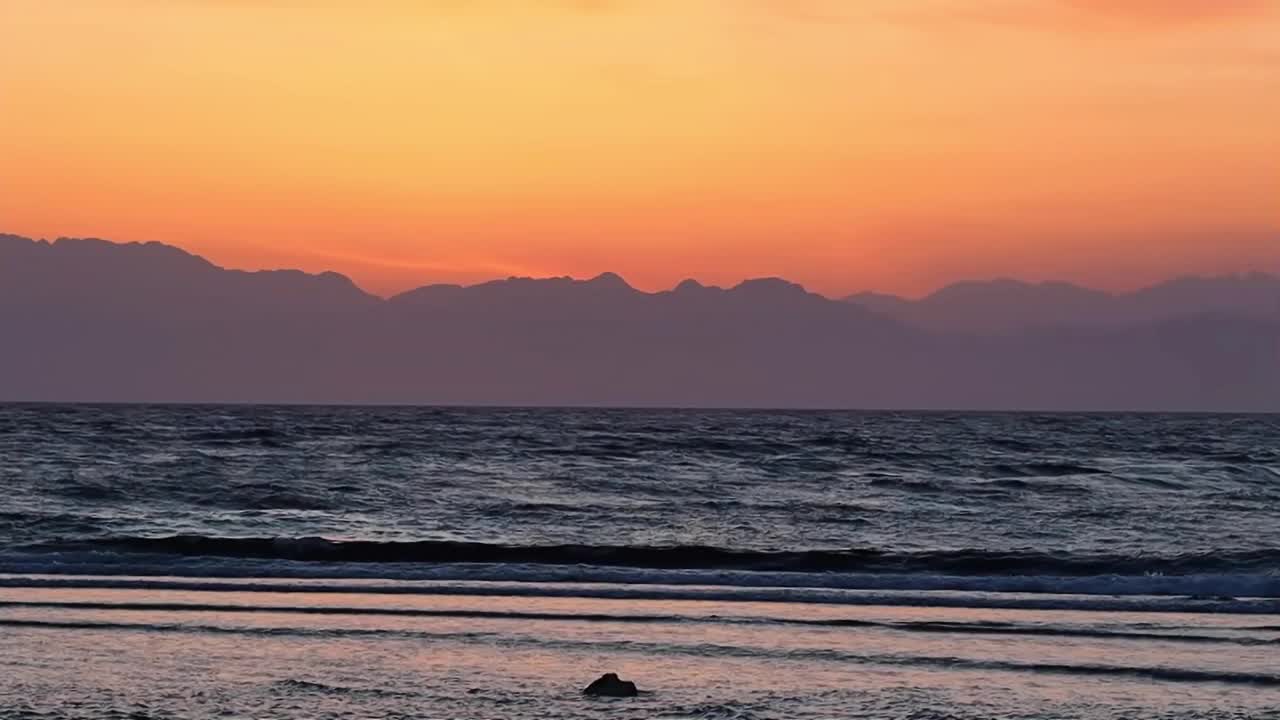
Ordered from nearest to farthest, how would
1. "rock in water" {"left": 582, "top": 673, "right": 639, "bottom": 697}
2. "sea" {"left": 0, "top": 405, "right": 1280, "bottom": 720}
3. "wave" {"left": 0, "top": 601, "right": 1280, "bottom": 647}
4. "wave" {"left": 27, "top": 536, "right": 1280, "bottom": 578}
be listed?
"rock in water" {"left": 582, "top": 673, "right": 639, "bottom": 697} → "sea" {"left": 0, "top": 405, "right": 1280, "bottom": 720} → "wave" {"left": 0, "top": 601, "right": 1280, "bottom": 647} → "wave" {"left": 27, "top": 536, "right": 1280, "bottom": 578}

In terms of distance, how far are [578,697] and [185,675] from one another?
4186 mm

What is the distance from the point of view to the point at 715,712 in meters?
14.3

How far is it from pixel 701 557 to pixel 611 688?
18169 mm

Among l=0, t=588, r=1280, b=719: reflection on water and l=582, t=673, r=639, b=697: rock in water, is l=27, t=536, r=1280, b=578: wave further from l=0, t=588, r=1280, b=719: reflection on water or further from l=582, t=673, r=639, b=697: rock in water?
l=582, t=673, r=639, b=697: rock in water

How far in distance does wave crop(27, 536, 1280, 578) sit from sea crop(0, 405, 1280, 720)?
13 cm

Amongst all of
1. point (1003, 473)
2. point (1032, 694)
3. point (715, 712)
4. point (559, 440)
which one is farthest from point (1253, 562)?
point (559, 440)

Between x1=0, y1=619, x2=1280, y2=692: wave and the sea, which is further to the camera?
x1=0, y1=619, x2=1280, y2=692: wave

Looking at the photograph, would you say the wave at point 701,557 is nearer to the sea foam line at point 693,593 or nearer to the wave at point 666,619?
the sea foam line at point 693,593

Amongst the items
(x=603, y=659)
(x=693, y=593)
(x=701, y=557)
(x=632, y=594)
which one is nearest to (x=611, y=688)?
(x=603, y=659)

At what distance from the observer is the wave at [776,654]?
16562mm

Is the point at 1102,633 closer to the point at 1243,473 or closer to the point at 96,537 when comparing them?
the point at 96,537

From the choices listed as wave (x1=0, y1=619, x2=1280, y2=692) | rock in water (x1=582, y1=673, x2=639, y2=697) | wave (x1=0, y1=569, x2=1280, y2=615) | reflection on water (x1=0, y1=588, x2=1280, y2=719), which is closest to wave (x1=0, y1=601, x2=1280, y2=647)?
reflection on water (x1=0, y1=588, x2=1280, y2=719)

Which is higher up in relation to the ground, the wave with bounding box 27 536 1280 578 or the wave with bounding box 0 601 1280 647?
the wave with bounding box 0 601 1280 647

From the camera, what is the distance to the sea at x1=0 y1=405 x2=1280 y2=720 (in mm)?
15297
